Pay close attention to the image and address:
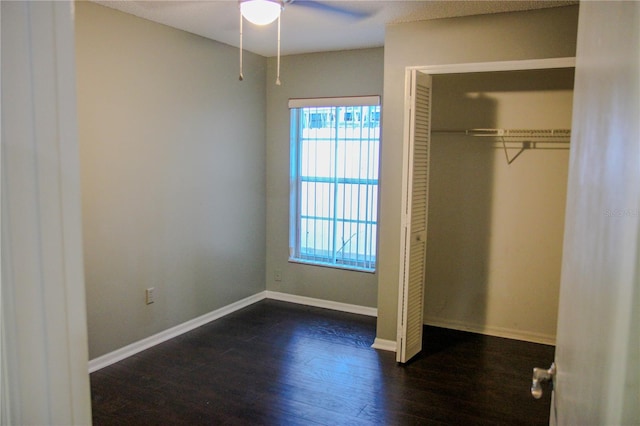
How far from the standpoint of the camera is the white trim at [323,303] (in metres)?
4.88

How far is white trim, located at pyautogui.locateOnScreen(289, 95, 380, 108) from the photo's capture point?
4.63m

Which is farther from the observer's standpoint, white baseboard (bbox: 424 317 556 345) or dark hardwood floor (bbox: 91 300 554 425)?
white baseboard (bbox: 424 317 556 345)

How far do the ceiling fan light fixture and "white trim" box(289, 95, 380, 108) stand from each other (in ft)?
6.10

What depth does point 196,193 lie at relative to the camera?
14.2 ft

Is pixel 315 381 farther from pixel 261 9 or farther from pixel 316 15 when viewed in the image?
pixel 316 15

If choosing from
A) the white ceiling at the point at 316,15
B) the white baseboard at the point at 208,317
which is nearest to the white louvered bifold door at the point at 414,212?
the white baseboard at the point at 208,317

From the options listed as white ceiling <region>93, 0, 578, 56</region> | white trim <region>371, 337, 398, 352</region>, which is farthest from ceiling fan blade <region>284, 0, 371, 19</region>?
white trim <region>371, 337, 398, 352</region>

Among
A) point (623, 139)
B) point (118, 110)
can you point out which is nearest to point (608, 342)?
point (623, 139)

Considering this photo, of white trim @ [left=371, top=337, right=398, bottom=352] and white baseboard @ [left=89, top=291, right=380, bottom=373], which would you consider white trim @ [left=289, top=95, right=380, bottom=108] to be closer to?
white baseboard @ [left=89, top=291, right=380, bottom=373]

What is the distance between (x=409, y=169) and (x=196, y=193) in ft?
6.12

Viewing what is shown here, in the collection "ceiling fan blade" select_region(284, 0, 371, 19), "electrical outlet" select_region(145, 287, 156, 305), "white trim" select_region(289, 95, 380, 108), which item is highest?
"ceiling fan blade" select_region(284, 0, 371, 19)

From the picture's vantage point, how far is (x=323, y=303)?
16.7 feet

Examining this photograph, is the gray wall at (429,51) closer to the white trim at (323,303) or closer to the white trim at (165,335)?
the white trim at (323,303)

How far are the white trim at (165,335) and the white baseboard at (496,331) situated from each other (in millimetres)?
1814
